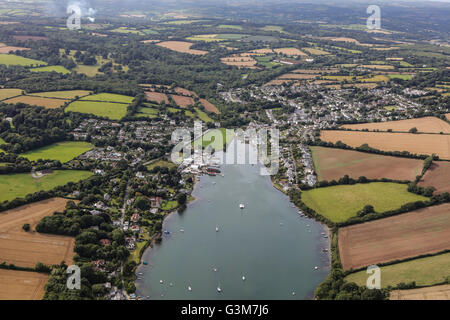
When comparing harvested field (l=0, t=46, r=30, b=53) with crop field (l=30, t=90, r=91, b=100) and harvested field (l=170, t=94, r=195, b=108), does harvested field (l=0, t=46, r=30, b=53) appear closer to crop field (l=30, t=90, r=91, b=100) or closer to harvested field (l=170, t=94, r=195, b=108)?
crop field (l=30, t=90, r=91, b=100)

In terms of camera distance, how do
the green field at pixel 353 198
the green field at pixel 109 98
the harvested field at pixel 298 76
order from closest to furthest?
the green field at pixel 353 198 < the green field at pixel 109 98 < the harvested field at pixel 298 76

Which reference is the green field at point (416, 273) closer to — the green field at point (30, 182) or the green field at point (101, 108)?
the green field at point (30, 182)

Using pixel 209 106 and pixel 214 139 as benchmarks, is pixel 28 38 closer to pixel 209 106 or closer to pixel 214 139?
pixel 209 106

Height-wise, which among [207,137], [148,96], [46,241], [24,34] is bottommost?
[46,241]

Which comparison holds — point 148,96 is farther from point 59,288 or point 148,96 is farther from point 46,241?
point 59,288

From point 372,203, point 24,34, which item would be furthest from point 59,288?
point 24,34

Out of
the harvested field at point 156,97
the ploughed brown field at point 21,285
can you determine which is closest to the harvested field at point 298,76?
the harvested field at point 156,97

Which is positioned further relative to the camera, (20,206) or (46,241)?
(20,206)
